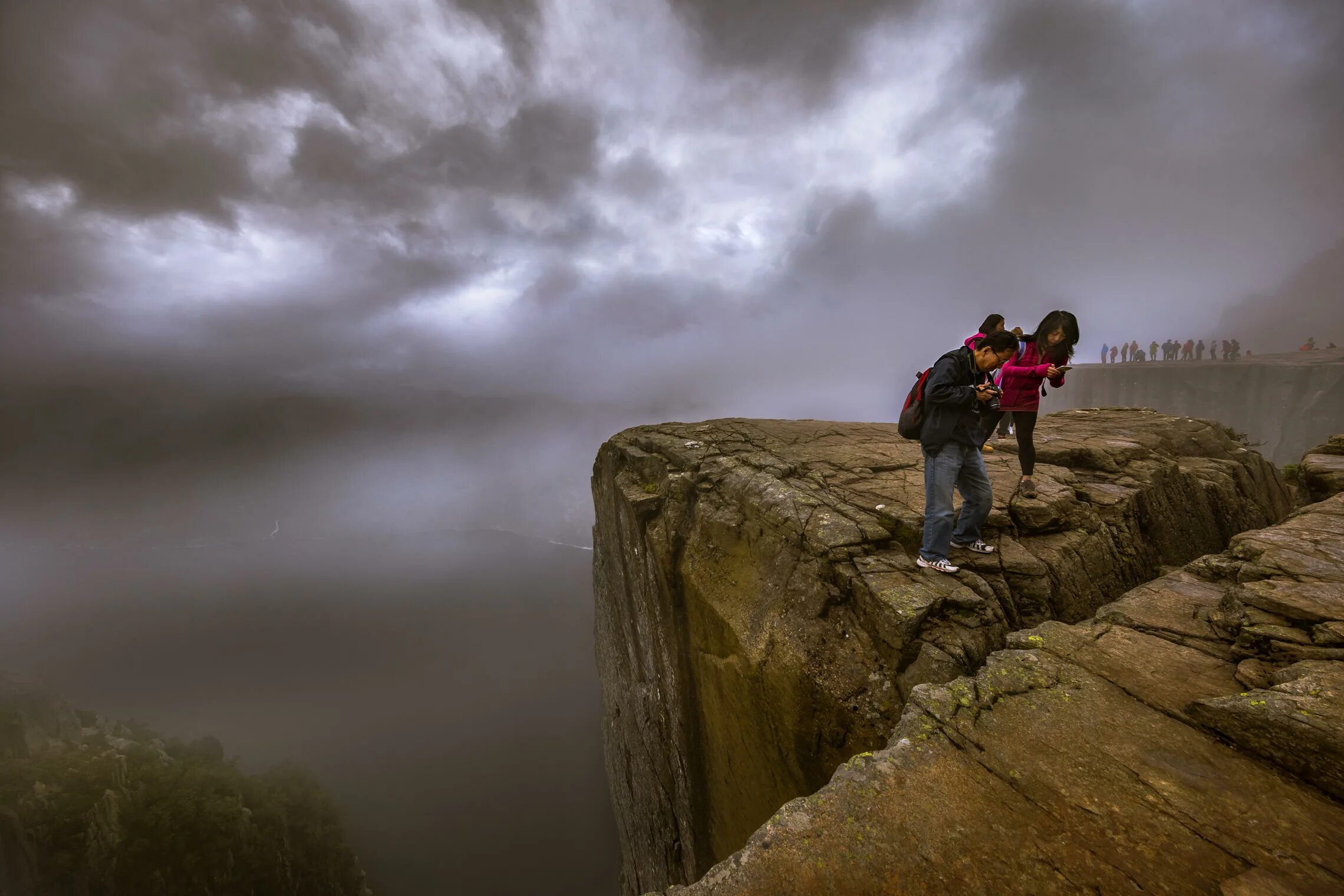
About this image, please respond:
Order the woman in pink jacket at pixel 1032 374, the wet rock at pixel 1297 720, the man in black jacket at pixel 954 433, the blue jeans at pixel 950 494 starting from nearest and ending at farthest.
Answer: the wet rock at pixel 1297 720
the man in black jacket at pixel 954 433
the blue jeans at pixel 950 494
the woman in pink jacket at pixel 1032 374

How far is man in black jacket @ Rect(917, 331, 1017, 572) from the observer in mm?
6219

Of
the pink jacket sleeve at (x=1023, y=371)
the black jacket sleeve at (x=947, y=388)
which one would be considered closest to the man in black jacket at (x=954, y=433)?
the black jacket sleeve at (x=947, y=388)

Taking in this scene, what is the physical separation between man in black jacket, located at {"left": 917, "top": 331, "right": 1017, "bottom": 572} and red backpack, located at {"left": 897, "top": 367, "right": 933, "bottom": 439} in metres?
0.09

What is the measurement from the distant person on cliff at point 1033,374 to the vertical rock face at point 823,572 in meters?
0.97

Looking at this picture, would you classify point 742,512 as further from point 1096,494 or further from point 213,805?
point 213,805

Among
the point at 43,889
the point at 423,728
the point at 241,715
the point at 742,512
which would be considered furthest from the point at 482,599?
the point at 742,512

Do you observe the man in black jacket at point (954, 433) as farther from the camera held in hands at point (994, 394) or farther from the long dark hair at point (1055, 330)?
the long dark hair at point (1055, 330)

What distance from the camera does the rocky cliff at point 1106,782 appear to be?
2.84 metres

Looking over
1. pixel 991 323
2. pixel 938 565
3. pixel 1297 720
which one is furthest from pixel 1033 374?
pixel 1297 720

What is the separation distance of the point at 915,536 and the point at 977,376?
2875mm

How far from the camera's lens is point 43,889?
4800cm

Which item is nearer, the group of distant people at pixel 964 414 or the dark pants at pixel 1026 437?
the group of distant people at pixel 964 414

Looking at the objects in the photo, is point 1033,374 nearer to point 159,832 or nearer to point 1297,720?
point 1297,720

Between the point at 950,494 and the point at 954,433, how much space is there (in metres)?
0.87
